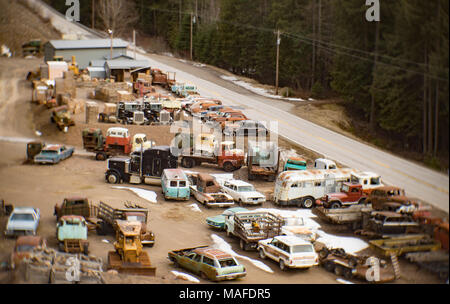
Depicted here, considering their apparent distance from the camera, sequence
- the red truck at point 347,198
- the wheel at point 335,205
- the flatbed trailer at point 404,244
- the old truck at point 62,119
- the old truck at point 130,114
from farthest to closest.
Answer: the old truck at point 130,114 < the old truck at point 62,119 < the red truck at point 347,198 < the wheel at point 335,205 < the flatbed trailer at point 404,244

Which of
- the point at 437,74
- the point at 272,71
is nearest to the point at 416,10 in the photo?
the point at 437,74

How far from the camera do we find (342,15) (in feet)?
78.2

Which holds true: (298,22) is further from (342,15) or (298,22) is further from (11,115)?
(342,15)

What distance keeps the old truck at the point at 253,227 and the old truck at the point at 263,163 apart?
7974 millimetres

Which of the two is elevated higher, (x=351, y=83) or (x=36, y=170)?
(x=351, y=83)

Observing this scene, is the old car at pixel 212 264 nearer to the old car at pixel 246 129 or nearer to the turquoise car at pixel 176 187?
the turquoise car at pixel 176 187

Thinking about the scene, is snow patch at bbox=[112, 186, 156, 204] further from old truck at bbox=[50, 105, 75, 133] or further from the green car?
old truck at bbox=[50, 105, 75, 133]

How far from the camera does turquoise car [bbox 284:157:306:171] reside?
32500 mm

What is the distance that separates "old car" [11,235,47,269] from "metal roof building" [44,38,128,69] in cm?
4559

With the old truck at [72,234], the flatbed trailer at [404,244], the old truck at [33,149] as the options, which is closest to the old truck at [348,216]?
the flatbed trailer at [404,244]

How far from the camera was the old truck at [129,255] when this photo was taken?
1930 centimetres

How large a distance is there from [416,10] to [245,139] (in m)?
23.8

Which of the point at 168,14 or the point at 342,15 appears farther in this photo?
the point at 168,14

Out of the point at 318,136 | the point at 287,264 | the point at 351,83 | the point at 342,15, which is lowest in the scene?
the point at 287,264
